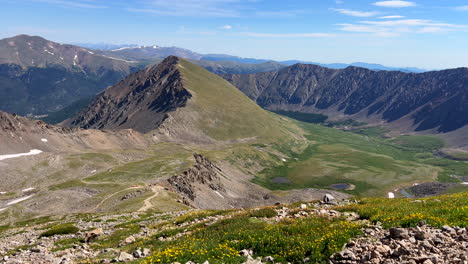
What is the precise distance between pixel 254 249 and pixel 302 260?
3.31 meters

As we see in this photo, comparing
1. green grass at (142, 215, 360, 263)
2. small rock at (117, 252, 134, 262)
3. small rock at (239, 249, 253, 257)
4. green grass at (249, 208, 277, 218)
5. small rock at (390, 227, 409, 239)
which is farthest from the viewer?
green grass at (249, 208, 277, 218)

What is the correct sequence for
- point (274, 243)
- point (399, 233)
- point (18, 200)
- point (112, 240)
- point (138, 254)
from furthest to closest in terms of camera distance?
1. point (18, 200)
2. point (112, 240)
3. point (138, 254)
4. point (274, 243)
5. point (399, 233)

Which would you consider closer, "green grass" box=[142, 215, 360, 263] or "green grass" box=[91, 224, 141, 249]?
"green grass" box=[142, 215, 360, 263]

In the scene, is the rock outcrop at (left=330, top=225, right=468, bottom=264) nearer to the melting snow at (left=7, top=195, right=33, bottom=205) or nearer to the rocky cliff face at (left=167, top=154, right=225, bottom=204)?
the rocky cliff face at (left=167, top=154, right=225, bottom=204)

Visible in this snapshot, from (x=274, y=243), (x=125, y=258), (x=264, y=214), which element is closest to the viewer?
(x=274, y=243)

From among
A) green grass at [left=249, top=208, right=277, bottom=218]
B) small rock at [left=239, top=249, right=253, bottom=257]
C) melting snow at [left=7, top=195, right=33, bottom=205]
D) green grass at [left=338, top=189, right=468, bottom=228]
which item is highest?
green grass at [left=338, top=189, right=468, bottom=228]

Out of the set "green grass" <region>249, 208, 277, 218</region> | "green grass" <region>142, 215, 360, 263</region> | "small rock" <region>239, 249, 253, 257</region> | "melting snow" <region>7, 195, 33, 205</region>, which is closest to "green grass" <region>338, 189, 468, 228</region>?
"green grass" <region>142, 215, 360, 263</region>

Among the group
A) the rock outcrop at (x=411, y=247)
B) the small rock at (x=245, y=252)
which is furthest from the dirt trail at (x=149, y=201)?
the rock outcrop at (x=411, y=247)

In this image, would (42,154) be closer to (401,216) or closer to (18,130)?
(18,130)

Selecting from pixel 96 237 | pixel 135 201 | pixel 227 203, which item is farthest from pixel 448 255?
pixel 227 203

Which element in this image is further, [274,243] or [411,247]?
→ [274,243]

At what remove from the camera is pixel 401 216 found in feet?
73.2

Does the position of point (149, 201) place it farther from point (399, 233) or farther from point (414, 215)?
point (399, 233)

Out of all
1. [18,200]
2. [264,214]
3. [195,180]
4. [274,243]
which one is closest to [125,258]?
[274,243]
